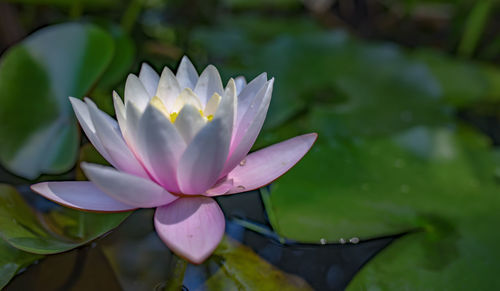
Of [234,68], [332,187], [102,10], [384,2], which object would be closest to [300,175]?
[332,187]

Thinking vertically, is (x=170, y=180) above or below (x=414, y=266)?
above

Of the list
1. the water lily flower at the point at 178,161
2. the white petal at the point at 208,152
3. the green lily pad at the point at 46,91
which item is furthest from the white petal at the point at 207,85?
the green lily pad at the point at 46,91

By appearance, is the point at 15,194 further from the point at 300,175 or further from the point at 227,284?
the point at 300,175

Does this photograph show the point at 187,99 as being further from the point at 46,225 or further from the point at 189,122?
the point at 46,225

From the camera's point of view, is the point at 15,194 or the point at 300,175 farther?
the point at 300,175

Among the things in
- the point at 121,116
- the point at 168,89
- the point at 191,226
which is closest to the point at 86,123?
the point at 121,116
